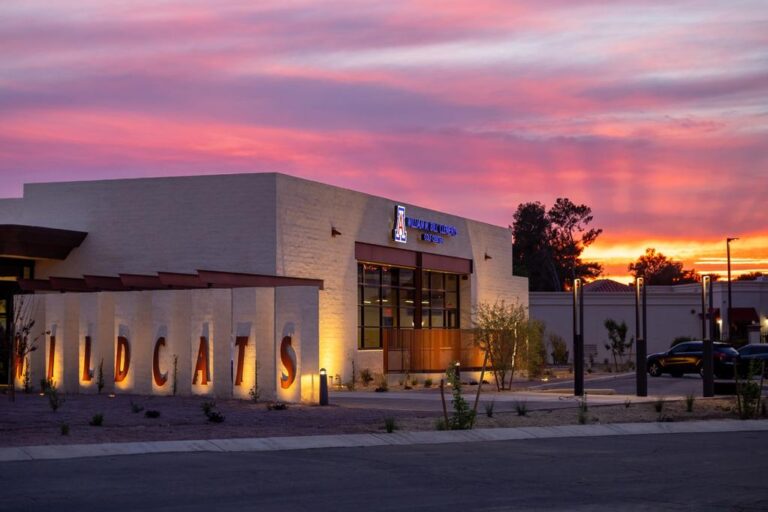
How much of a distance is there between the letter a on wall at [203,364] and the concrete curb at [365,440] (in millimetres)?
10696

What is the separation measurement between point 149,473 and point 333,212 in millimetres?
26229

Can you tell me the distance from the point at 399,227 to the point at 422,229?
272 cm

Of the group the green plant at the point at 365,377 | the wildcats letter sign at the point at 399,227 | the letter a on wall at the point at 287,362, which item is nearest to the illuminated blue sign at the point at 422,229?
the wildcats letter sign at the point at 399,227

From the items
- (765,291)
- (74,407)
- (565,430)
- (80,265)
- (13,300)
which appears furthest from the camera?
(765,291)

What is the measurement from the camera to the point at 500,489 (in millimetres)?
15102

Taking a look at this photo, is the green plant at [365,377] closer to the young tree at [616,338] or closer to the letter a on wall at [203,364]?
the letter a on wall at [203,364]

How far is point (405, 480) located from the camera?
15836 millimetres

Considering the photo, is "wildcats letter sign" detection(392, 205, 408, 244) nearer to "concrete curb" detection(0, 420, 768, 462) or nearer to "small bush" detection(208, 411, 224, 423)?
"concrete curb" detection(0, 420, 768, 462)

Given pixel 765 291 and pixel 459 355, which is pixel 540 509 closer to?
pixel 459 355

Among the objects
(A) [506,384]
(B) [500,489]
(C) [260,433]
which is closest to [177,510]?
(B) [500,489]

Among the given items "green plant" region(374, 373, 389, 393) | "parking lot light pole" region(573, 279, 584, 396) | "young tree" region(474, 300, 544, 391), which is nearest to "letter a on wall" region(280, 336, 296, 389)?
"green plant" region(374, 373, 389, 393)

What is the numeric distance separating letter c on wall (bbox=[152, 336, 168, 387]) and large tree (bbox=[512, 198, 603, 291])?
80752mm

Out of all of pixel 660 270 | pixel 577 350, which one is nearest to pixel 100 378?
pixel 577 350

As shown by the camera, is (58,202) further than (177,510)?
Yes
